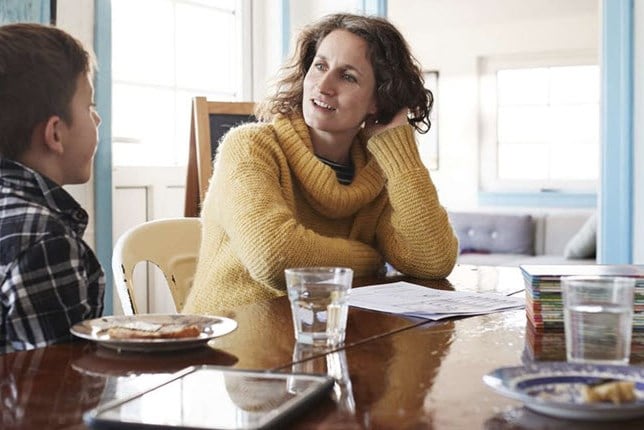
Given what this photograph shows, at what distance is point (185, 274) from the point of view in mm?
2158

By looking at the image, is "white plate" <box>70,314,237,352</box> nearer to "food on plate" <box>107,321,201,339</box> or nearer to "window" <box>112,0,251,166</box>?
"food on plate" <box>107,321,201,339</box>

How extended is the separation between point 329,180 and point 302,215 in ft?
Result: 0.37

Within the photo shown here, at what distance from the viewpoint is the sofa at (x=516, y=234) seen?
648 centimetres

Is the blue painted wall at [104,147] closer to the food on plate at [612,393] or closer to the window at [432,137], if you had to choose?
the food on plate at [612,393]

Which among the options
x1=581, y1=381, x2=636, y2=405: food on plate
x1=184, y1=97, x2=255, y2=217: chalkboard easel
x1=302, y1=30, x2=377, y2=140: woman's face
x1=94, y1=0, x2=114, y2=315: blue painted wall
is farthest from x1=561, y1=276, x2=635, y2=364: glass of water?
x1=94, y1=0, x2=114, y2=315: blue painted wall

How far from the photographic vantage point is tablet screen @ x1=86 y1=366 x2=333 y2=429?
77 centimetres

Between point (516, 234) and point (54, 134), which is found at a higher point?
point (54, 134)

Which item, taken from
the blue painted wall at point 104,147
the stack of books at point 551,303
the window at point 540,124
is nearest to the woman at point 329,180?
the stack of books at point 551,303

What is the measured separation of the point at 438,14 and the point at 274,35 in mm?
3442

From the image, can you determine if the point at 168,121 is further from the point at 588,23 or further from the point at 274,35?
the point at 588,23

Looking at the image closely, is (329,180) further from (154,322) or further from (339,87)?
(154,322)

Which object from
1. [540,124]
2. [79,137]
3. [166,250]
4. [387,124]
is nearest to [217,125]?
[387,124]

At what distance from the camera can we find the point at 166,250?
2092 millimetres

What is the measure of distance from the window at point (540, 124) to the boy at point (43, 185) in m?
5.83
